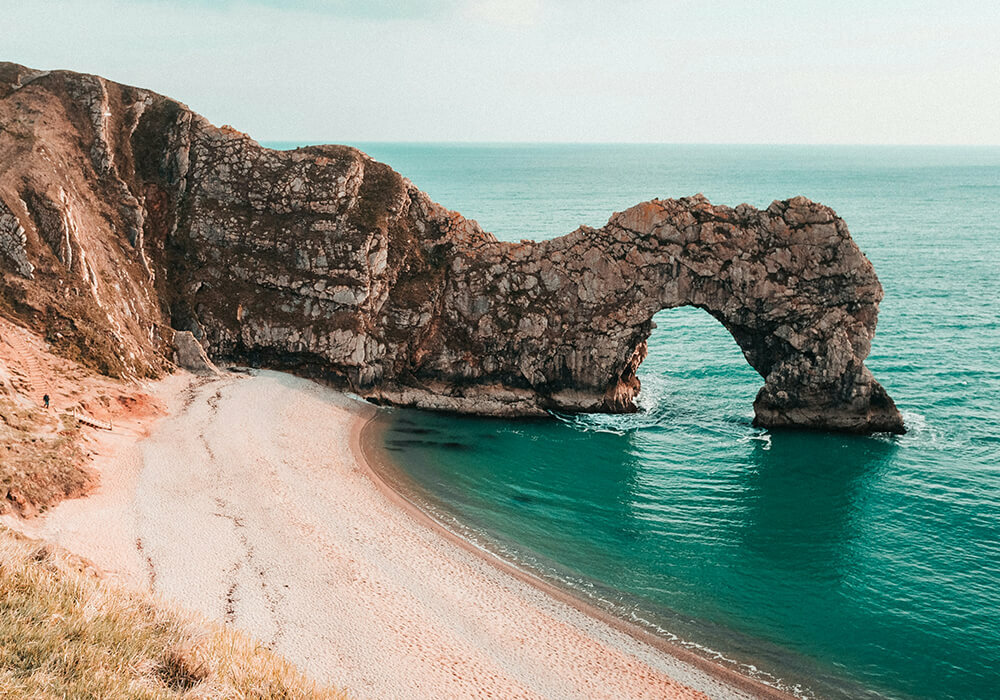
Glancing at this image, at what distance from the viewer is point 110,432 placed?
42781 millimetres

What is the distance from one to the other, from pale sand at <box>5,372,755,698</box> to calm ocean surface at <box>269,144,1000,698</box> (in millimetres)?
3168

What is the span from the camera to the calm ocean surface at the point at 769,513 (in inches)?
1185

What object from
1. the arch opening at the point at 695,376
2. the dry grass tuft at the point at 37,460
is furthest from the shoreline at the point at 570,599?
the arch opening at the point at 695,376

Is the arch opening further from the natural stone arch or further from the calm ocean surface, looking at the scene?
the natural stone arch

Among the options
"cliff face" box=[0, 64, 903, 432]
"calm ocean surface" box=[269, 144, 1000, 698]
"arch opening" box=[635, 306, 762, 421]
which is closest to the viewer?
"calm ocean surface" box=[269, 144, 1000, 698]

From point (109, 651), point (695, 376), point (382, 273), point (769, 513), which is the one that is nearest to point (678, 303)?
point (695, 376)

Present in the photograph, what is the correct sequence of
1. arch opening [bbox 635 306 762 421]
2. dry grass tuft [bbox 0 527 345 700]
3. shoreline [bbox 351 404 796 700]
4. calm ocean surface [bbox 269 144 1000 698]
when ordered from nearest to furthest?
1. dry grass tuft [bbox 0 527 345 700]
2. shoreline [bbox 351 404 796 700]
3. calm ocean surface [bbox 269 144 1000 698]
4. arch opening [bbox 635 306 762 421]

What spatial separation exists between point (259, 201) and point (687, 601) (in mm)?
50261

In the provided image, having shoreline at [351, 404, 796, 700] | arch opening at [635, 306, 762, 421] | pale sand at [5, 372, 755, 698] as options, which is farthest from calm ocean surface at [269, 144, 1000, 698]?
pale sand at [5, 372, 755, 698]

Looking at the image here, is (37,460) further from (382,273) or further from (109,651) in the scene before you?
(382,273)

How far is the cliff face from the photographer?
5291 cm

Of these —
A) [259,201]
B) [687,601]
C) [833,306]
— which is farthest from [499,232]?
[687,601]

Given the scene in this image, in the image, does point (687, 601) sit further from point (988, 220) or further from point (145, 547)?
point (988, 220)

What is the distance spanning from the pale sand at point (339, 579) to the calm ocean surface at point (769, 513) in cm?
317
